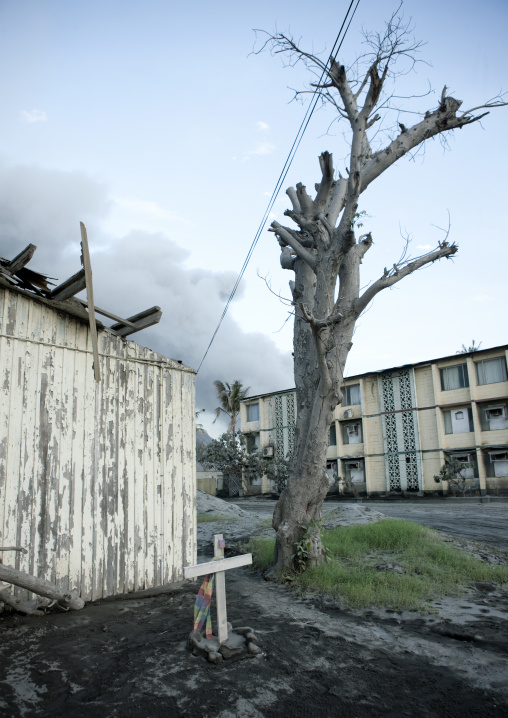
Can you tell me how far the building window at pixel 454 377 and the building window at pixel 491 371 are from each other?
2.40 feet

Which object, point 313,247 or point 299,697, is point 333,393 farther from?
point 299,697

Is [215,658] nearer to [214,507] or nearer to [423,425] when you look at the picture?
[214,507]

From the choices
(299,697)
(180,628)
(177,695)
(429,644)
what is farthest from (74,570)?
(429,644)

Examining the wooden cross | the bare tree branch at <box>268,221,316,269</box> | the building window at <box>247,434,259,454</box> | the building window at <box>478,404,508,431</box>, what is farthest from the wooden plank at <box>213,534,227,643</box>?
the building window at <box>247,434,259,454</box>

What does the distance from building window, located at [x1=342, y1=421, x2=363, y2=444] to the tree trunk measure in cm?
2638

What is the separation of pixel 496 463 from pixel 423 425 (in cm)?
413

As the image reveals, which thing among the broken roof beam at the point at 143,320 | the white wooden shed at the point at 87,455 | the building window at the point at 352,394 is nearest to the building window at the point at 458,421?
the building window at the point at 352,394

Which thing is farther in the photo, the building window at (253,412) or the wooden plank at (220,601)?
the building window at (253,412)

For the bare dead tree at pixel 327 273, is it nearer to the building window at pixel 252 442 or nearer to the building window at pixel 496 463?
the building window at pixel 496 463

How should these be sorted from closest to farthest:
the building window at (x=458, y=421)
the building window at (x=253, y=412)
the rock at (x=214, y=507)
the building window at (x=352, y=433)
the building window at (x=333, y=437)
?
the rock at (x=214, y=507) < the building window at (x=458, y=421) < the building window at (x=352, y=433) < the building window at (x=333, y=437) < the building window at (x=253, y=412)

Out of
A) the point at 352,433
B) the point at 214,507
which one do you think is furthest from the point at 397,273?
the point at 352,433

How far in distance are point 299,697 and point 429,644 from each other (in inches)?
69.5

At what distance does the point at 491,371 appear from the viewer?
2594 centimetres

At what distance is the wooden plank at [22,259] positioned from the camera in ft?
19.3
